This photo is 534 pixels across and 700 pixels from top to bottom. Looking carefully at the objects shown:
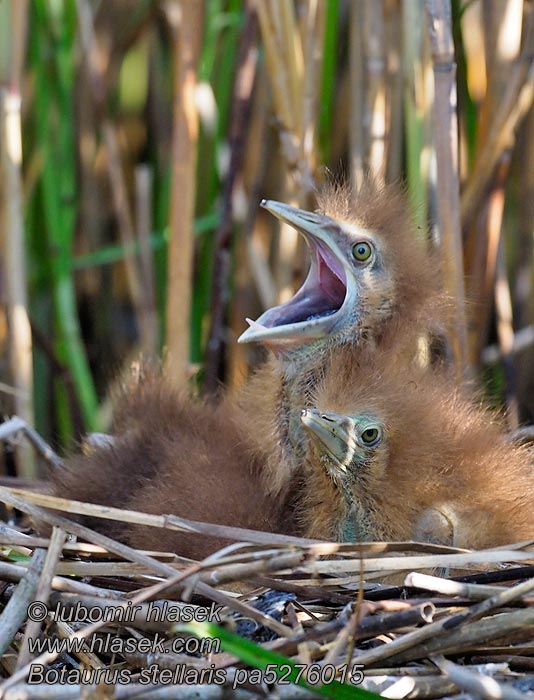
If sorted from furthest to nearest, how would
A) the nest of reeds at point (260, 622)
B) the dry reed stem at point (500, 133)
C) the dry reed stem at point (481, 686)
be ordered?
1. the dry reed stem at point (500, 133)
2. the nest of reeds at point (260, 622)
3. the dry reed stem at point (481, 686)

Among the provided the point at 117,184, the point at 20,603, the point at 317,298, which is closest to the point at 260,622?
the point at 20,603

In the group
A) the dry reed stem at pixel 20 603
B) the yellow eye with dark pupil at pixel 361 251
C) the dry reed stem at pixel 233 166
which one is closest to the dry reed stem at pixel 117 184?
the dry reed stem at pixel 233 166

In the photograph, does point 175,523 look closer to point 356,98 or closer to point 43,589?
point 43,589

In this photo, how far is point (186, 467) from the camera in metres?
1.96

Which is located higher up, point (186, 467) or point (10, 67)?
point (10, 67)

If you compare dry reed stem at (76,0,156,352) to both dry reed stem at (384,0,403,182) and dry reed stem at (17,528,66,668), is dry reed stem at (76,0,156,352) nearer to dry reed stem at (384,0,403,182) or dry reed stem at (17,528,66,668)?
dry reed stem at (384,0,403,182)

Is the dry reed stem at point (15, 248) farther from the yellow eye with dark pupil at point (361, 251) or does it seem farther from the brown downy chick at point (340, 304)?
the yellow eye with dark pupil at point (361, 251)

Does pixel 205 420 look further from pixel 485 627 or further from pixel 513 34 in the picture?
pixel 513 34

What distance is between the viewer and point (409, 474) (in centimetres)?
182

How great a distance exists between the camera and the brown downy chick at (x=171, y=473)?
187 cm

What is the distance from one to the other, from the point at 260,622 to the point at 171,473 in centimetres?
61

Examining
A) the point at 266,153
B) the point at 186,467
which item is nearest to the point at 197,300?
the point at 266,153

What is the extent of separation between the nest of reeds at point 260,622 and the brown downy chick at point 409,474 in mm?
232

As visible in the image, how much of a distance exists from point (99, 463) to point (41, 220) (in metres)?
1.25
